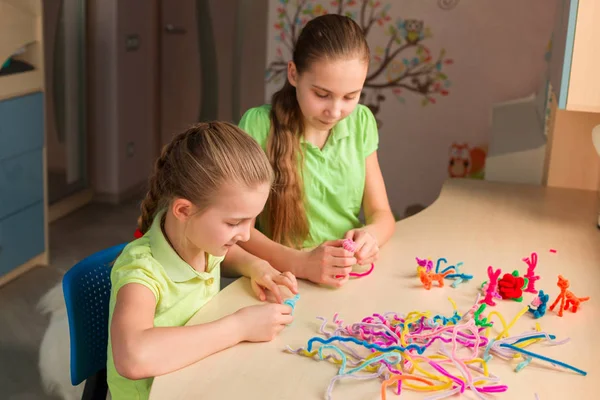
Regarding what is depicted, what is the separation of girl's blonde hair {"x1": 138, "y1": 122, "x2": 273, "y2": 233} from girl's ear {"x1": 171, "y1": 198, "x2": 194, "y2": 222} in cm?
1

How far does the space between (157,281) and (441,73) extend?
2684mm

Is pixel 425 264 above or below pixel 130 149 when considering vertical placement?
above

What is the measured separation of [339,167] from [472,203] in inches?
20.5

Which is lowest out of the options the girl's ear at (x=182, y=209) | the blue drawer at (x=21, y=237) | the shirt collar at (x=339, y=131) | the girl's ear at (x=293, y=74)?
the blue drawer at (x=21, y=237)

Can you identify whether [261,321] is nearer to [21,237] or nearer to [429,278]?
[429,278]

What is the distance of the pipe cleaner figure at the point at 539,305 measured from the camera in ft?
4.83

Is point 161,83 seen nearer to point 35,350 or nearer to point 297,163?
point 35,350

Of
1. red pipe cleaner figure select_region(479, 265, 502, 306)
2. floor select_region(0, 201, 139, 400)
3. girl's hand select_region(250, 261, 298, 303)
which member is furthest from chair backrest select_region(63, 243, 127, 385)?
floor select_region(0, 201, 139, 400)

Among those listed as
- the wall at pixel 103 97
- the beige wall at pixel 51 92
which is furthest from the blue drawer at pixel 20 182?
the wall at pixel 103 97

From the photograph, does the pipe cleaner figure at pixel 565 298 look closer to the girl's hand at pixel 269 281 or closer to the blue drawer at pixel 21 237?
the girl's hand at pixel 269 281

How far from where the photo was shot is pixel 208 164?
1.30 m

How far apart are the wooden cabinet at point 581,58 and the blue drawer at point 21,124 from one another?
232cm

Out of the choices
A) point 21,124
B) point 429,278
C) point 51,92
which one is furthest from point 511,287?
point 51,92

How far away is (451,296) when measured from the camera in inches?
61.2
